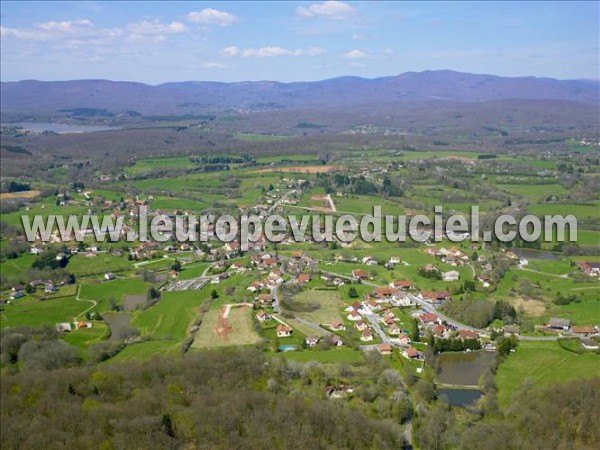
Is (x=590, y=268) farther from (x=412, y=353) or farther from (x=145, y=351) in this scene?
(x=145, y=351)

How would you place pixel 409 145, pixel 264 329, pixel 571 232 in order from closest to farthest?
pixel 264 329, pixel 571 232, pixel 409 145

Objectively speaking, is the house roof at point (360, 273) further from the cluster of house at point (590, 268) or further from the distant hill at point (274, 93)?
the distant hill at point (274, 93)

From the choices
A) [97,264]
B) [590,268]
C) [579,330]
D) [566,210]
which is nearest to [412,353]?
[579,330]

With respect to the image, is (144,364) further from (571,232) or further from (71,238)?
(571,232)

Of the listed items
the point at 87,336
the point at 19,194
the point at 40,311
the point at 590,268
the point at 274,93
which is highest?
the point at 274,93

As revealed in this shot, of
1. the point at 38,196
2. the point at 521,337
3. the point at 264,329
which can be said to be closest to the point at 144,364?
the point at 264,329

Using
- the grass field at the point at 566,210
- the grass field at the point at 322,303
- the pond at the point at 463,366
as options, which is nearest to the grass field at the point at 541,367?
the pond at the point at 463,366
